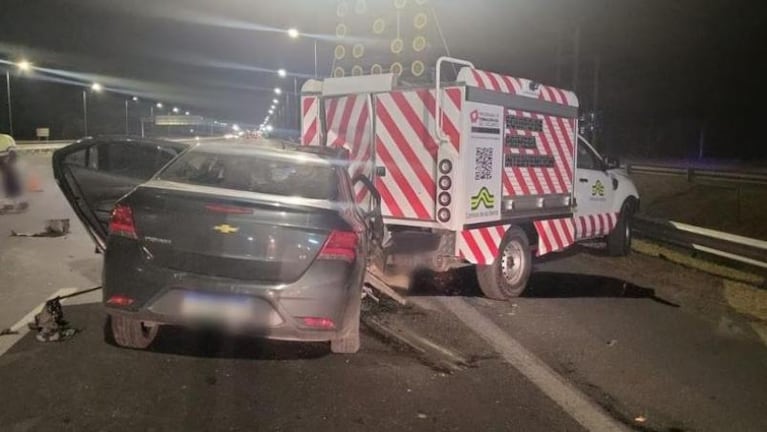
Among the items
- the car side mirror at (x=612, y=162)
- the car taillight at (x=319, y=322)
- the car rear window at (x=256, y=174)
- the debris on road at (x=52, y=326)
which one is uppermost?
the car side mirror at (x=612, y=162)

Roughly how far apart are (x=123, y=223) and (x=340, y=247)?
1.49m

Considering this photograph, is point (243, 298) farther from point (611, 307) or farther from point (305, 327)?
point (611, 307)

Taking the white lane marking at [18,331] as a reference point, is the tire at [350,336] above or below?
above

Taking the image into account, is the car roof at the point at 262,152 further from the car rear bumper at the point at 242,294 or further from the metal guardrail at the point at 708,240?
the metal guardrail at the point at 708,240

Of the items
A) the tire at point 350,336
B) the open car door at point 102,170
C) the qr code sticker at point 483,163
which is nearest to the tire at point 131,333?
the open car door at point 102,170

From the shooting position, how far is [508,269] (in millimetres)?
8477

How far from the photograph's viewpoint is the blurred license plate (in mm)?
4934

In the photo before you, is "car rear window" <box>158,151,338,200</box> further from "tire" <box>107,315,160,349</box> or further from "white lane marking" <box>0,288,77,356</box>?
"white lane marking" <box>0,288,77,356</box>

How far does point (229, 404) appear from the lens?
4.67 m

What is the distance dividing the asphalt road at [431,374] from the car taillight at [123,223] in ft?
3.19

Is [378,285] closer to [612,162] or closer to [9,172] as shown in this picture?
[612,162]

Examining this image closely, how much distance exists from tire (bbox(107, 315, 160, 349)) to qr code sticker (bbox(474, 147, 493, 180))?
3.59 meters

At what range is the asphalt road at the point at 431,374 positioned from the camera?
179 inches

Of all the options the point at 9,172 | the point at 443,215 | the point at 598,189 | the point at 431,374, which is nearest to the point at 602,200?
the point at 598,189
